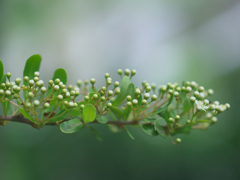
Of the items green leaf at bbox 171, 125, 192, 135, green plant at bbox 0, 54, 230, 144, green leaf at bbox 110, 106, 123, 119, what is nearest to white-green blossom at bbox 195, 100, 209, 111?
green plant at bbox 0, 54, 230, 144

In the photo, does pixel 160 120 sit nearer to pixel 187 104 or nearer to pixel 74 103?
pixel 187 104

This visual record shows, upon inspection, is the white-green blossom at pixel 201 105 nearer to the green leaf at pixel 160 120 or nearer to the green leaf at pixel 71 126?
the green leaf at pixel 160 120

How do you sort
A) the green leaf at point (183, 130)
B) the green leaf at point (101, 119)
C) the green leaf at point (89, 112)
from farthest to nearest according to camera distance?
the green leaf at point (183, 130), the green leaf at point (101, 119), the green leaf at point (89, 112)

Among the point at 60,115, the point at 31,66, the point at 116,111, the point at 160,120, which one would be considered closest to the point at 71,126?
the point at 60,115

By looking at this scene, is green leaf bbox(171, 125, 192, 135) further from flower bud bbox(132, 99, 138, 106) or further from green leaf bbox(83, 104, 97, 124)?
green leaf bbox(83, 104, 97, 124)

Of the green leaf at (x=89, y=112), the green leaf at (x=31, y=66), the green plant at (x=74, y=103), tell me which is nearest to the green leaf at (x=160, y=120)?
the green plant at (x=74, y=103)

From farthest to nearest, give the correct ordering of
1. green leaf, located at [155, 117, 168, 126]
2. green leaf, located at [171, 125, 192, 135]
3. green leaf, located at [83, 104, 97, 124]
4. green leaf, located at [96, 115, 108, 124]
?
1. green leaf, located at [155, 117, 168, 126]
2. green leaf, located at [171, 125, 192, 135]
3. green leaf, located at [96, 115, 108, 124]
4. green leaf, located at [83, 104, 97, 124]

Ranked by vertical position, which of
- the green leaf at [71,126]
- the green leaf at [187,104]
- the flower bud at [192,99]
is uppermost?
the flower bud at [192,99]

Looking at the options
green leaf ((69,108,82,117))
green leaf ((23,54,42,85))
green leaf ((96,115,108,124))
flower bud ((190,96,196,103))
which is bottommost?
green leaf ((96,115,108,124))
